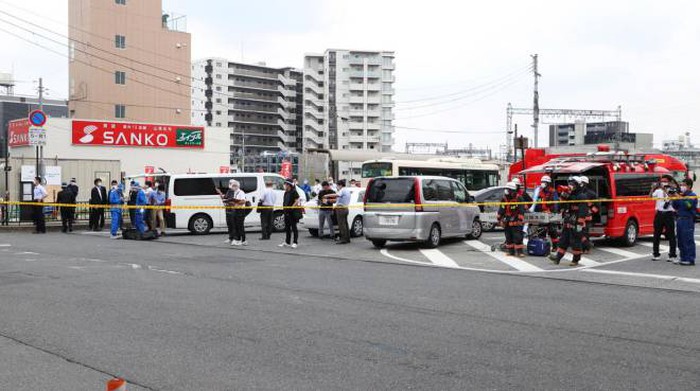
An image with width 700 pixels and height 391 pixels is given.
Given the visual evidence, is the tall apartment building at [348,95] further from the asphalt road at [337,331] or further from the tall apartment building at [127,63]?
the asphalt road at [337,331]

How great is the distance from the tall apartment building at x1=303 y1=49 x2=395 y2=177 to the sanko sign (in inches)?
2467

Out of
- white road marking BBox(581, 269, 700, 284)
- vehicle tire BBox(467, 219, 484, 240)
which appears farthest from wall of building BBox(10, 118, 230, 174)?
white road marking BBox(581, 269, 700, 284)

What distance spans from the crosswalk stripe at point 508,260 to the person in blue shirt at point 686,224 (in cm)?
296

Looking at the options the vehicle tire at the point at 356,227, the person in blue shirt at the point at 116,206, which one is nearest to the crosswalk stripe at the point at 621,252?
the vehicle tire at the point at 356,227

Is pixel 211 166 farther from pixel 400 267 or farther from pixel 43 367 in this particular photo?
pixel 43 367

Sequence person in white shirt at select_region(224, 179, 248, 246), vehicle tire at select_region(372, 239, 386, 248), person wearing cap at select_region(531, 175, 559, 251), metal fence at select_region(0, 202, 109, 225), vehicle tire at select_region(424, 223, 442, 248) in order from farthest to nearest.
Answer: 1. metal fence at select_region(0, 202, 109, 225)
2. person in white shirt at select_region(224, 179, 248, 246)
3. vehicle tire at select_region(372, 239, 386, 248)
4. vehicle tire at select_region(424, 223, 442, 248)
5. person wearing cap at select_region(531, 175, 559, 251)

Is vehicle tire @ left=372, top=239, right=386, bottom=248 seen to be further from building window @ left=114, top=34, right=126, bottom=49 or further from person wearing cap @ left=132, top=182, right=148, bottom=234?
building window @ left=114, top=34, right=126, bottom=49

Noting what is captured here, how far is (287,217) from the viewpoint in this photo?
18828 mm

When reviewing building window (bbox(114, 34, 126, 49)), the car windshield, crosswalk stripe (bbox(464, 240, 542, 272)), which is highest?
building window (bbox(114, 34, 126, 49))

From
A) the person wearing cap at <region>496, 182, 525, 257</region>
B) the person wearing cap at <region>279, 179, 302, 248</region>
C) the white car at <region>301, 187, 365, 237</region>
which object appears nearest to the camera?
the person wearing cap at <region>496, 182, 525, 257</region>

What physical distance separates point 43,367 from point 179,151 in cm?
4629

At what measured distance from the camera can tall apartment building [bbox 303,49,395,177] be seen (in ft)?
375

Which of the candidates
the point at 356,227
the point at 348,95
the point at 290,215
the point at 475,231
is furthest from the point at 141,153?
the point at 348,95

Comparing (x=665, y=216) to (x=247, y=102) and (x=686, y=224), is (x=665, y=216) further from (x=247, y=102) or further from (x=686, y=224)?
(x=247, y=102)
